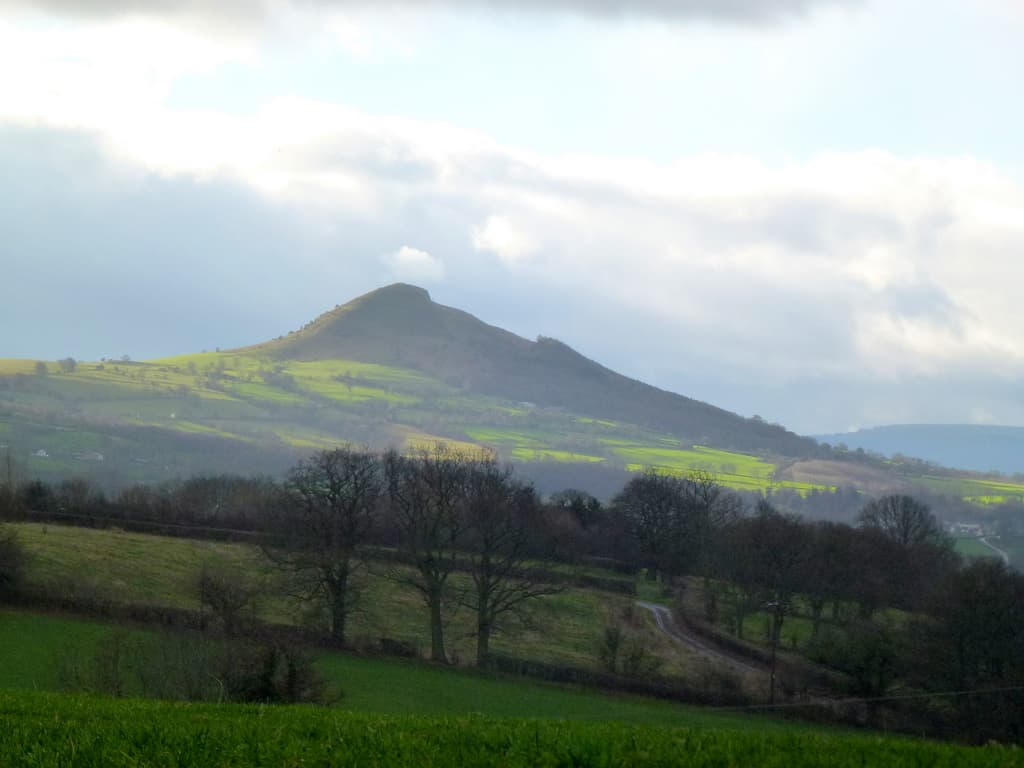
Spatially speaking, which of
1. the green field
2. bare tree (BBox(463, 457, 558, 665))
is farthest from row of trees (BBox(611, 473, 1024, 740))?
bare tree (BBox(463, 457, 558, 665))

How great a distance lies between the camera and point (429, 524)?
55125 mm

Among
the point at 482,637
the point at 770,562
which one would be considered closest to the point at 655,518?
the point at 770,562

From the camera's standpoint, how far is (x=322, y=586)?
169ft

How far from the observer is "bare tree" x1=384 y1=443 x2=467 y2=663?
54.1 meters

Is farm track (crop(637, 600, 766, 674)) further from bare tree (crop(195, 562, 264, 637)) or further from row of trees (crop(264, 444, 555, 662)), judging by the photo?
bare tree (crop(195, 562, 264, 637))

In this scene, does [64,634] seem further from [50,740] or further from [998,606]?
[998,606]

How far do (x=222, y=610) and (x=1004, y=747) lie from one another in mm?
34696

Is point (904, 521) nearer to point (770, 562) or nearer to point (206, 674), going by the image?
point (770, 562)

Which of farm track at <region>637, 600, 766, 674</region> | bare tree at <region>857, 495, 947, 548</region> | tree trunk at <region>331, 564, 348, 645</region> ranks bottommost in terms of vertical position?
farm track at <region>637, 600, 766, 674</region>

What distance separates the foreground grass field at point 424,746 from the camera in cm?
930

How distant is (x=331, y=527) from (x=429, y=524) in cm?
515

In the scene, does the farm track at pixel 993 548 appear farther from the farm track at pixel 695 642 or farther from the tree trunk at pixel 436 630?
the tree trunk at pixel 436 630

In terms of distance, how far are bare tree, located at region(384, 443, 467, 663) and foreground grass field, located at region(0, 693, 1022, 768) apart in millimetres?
40899

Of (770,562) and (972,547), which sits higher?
(770,562)
